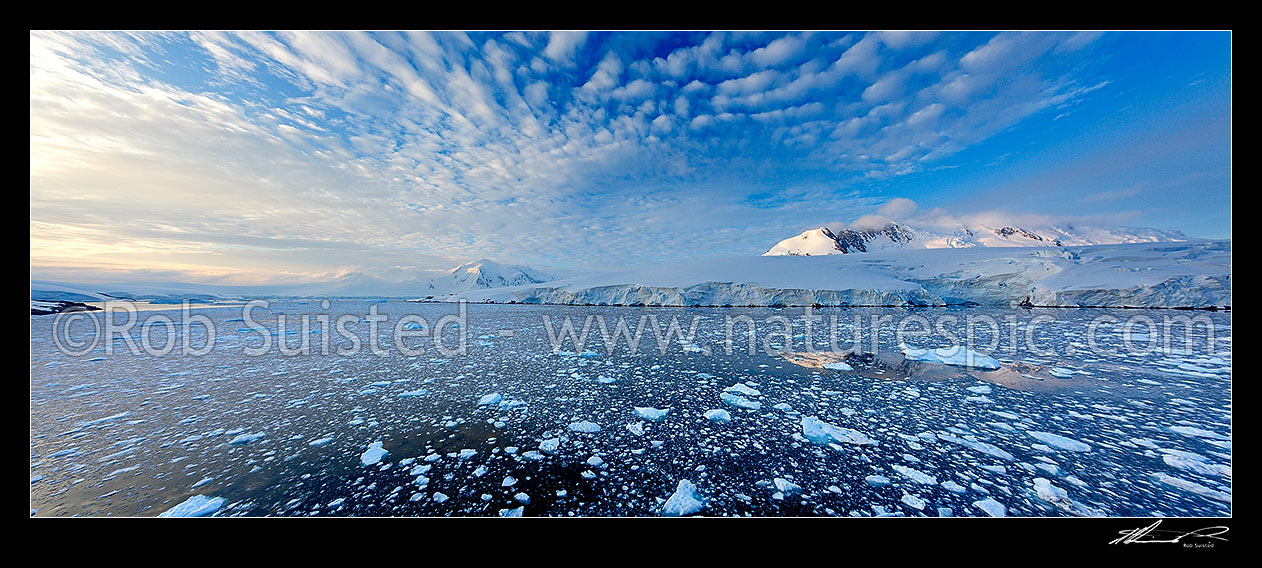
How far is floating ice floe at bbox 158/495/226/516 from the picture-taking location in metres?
1.75

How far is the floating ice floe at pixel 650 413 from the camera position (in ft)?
9.85

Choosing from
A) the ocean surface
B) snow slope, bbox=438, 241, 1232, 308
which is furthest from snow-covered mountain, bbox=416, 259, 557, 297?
the ocean surface

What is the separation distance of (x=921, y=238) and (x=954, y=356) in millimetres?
86653

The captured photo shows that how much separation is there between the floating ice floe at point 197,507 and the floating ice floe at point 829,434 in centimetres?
357

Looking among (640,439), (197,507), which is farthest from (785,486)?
(197,507)

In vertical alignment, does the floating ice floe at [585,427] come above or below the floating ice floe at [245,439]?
below

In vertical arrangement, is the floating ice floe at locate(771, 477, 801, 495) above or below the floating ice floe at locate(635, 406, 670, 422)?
above

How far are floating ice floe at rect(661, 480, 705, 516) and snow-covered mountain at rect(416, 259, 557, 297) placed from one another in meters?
69.4

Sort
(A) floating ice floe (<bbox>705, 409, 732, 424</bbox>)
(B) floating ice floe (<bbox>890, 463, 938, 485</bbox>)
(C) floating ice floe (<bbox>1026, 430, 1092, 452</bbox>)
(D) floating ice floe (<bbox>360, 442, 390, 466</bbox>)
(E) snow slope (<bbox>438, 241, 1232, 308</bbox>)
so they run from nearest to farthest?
(B) floating ice floe (<bbox>890, 463, 938, 485</bbox>), (D) floating ice floe (<bbox>360, 442, 390, 466</bbox>), (C) floating ice floe (<bbox>1026, 430, 1092, 452</bbox>), (A) floating ice floe (<bbox>705, 409, 732, 424</bbox>), (E) snow slope (<bbox>438, 241, 1232, 308</bbox>)

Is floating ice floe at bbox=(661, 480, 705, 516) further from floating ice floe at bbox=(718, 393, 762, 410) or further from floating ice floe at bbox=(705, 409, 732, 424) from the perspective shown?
floating ice floe at bbox=(718, 393, 762, 410)

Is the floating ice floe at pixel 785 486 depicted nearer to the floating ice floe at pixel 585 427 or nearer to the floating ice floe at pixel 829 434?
the floating ice floe at pixel 829 434

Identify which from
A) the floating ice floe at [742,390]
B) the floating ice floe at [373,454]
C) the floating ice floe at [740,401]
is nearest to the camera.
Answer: the floating ice floe at [373,454]

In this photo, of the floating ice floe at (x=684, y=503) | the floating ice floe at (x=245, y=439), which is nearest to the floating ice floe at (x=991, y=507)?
the floating ice floe at (x=684, y=503)
